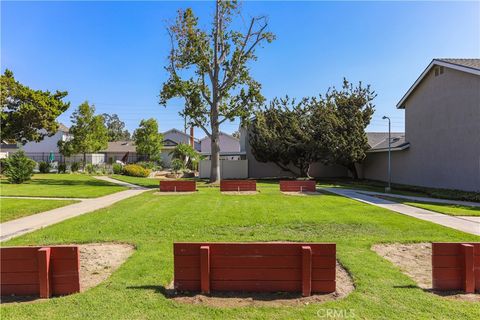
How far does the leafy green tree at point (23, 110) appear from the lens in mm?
27828

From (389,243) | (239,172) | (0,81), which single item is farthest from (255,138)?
(389,243)

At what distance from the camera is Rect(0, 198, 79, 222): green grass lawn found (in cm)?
1113

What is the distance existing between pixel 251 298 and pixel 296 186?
15.0m

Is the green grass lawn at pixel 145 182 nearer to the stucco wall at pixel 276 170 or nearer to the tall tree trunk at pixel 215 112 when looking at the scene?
the tall tree trunk at pixel 215 112

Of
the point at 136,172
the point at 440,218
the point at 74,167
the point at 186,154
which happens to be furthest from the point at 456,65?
the point at 74,167

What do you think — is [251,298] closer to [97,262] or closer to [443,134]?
[97,262]

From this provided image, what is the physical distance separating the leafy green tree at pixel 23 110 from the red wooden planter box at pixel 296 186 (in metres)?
21.1

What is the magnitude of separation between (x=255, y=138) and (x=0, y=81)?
20043 mm

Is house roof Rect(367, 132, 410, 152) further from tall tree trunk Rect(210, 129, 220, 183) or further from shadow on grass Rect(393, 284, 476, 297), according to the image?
shadow on grass Rect(393, 284, 476, 297)

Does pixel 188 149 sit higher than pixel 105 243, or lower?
higher

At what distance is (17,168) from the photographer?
2147 centimetres

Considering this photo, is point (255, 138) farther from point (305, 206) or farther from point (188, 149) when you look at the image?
point (305, 206)

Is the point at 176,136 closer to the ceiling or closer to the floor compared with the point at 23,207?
closer to the ceiling

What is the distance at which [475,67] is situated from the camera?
706 inches
